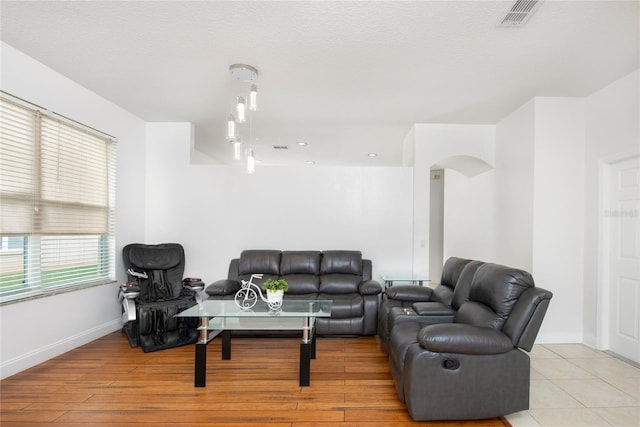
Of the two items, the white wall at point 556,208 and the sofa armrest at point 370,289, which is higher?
the white wall at point 556,208

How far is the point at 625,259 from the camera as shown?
344 centimetres

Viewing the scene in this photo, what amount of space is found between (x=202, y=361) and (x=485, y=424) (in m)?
2.10

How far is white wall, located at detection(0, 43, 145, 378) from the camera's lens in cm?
294

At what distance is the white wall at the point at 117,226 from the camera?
2.94 metres

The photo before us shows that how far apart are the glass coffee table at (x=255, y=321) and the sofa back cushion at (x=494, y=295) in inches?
46.9

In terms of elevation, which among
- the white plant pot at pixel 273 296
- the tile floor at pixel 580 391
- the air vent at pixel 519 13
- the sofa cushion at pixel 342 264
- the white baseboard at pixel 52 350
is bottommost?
the tile floor at pixel 580 391

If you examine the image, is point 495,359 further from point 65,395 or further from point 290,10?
point 65,395

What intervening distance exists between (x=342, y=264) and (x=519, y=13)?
320 centimetres

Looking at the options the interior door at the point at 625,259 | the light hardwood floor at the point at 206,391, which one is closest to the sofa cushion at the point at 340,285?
the light hardwood floor at the point at 206,391

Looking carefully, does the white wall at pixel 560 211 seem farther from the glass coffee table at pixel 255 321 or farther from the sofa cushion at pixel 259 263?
the sofa cushion at pixel 259 263

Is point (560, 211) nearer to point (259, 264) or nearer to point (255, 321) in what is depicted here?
point (255, 321)

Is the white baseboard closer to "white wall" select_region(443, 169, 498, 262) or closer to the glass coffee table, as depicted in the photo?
the glass coffee table

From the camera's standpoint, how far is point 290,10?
2336 millimetres

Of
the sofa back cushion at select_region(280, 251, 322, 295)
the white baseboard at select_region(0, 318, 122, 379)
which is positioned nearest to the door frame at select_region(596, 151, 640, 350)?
the sofa back cushion at select_region(280, 251, 322, 295)
